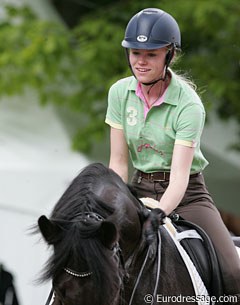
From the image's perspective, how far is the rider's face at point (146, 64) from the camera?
461 cm

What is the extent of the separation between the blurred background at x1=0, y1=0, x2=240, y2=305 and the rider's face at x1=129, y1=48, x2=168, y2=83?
4577 mm

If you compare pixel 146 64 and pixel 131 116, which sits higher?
pixel 146 64

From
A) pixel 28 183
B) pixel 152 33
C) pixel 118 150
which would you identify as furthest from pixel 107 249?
pixel 28 183

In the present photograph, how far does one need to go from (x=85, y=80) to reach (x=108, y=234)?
686 cm

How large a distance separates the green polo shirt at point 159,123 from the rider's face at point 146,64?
0.52ft

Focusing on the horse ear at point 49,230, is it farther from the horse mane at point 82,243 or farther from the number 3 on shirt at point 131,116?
the number 3 on shirt at point 131,116

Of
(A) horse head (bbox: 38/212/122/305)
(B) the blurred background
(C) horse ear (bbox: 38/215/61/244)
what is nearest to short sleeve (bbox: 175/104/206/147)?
(A) horse head (bbox: 38/212/122/305)

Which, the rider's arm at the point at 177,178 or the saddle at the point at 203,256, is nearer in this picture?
the rider's arm at the point at 177,178

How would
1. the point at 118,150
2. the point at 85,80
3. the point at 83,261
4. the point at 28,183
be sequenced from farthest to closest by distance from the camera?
the point at 85,80 < the point at 28,183 < the point at 118,150 < the point at 83,261

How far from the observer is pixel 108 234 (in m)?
3.83

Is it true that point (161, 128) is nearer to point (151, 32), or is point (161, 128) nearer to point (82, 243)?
point (151, 32)

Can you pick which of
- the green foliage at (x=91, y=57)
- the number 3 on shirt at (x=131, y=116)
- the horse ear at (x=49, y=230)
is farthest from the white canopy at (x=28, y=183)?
the horse ear at (x=49, y=230)

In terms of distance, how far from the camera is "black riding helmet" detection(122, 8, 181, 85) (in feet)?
15.0

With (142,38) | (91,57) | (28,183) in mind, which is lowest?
(28,183)
